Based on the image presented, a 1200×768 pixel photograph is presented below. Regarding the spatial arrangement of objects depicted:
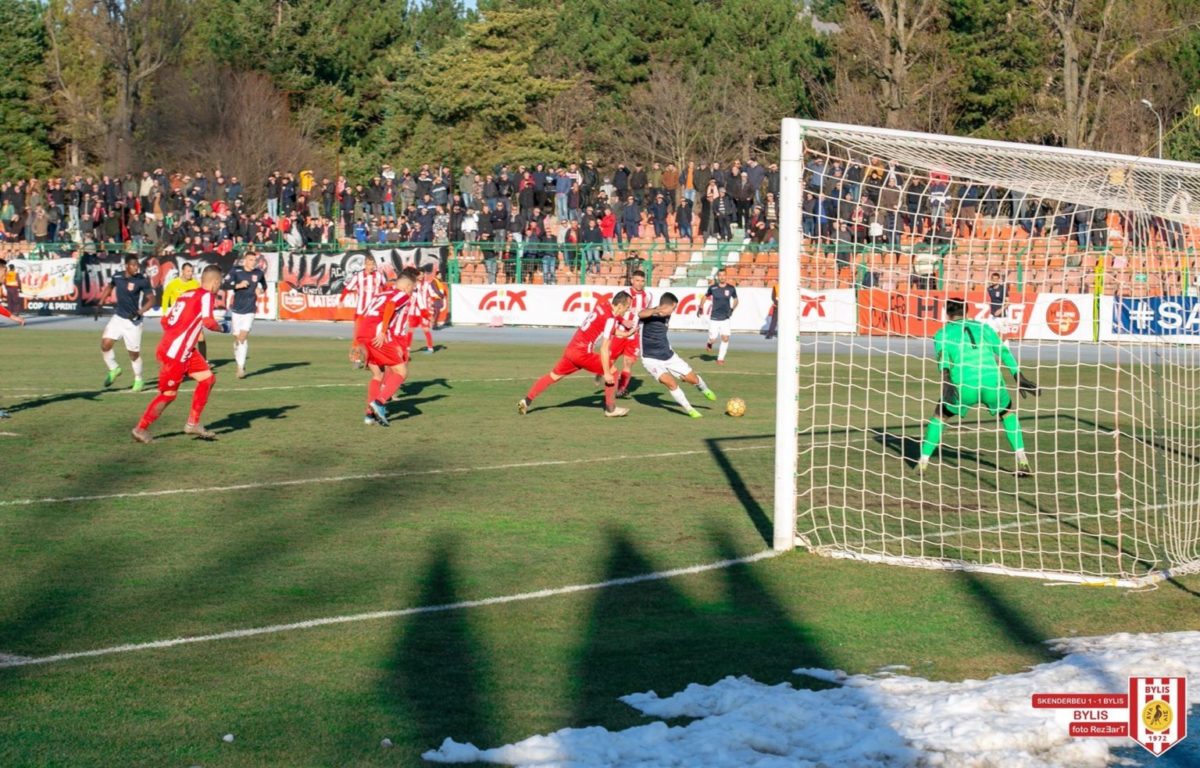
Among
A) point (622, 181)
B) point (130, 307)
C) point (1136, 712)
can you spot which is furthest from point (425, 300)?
point (1136, 712)

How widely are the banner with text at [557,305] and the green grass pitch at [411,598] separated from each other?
23.1m

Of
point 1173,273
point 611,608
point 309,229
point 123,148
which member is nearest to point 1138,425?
point 1173,273

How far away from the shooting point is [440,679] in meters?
6.95

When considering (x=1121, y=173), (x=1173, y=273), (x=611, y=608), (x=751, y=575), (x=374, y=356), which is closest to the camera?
(x=611, y=608)

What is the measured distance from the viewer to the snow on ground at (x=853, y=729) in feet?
19.0

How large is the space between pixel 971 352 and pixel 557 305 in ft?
90.0

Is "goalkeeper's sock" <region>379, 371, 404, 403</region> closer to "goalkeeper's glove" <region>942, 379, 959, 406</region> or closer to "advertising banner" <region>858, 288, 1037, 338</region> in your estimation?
"advertising banner" <region>858, 288, 1037, 338</region>

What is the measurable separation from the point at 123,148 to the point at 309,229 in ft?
109

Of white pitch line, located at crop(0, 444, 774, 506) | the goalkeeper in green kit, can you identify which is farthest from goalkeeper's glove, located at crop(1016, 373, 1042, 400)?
white pitch line, located at crop(0, 444, 774, 506)

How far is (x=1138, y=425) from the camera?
1894 centimetres

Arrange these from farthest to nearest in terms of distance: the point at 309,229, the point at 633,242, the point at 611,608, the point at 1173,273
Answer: the point at 309,229, the point at 633,242, the point at 1173,273, the point at 611,608

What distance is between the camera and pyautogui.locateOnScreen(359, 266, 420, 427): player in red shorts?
17.1 m

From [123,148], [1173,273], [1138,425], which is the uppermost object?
[123,148]

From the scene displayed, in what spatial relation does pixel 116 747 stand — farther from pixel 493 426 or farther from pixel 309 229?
pixel 309 229
